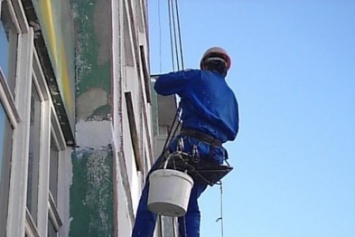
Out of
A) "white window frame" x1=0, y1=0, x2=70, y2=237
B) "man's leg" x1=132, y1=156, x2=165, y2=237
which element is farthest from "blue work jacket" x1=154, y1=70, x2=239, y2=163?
"white window frame" x1=0, y1=0, x2=70, y2=237

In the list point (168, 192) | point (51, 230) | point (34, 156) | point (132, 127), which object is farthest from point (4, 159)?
point (132, 127)

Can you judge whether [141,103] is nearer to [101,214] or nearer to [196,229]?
[196,229]

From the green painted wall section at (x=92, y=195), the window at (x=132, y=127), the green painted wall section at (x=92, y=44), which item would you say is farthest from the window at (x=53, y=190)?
the window at (x=132, y=127)

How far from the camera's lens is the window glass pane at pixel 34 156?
5.35 m

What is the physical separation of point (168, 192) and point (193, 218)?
3.78ft

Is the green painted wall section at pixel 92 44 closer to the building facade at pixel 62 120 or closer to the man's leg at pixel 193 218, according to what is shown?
the building facade at pixel 62 120

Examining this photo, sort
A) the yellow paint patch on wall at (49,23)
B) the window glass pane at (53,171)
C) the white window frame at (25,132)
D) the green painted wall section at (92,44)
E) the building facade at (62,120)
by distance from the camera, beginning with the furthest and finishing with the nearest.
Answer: the green painted wall section at (92,44) < the window glass pane at (53,171) < the yellow paint patch on wall at (49,23) < the building facade at (62,120) < the white window frame at (25,132)

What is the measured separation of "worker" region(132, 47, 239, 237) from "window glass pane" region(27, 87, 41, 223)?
51.8 inches

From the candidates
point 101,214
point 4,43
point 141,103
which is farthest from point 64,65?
point 141,103

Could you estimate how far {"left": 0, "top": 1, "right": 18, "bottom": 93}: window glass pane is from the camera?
4834mm

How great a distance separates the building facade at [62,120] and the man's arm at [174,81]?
349 mm

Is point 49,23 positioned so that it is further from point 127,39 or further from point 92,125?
point 127,39

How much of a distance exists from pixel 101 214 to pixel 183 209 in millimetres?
633

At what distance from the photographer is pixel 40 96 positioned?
578 cm
